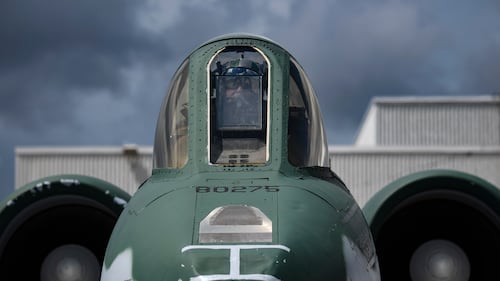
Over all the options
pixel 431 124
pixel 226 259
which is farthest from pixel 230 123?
pixel 431 124

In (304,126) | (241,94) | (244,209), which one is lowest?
(244,209)

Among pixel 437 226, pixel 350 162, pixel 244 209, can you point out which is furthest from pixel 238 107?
pixel 350 162

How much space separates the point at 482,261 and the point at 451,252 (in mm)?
339

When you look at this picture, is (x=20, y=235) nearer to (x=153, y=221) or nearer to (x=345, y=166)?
(x=153, y=221)

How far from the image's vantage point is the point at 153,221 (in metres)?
6.75

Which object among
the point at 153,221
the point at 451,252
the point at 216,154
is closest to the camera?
the point at 153,221

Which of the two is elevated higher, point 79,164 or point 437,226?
point 79,164

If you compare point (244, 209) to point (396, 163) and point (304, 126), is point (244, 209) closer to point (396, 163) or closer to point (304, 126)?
point (304, 126)

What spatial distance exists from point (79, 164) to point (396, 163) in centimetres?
940

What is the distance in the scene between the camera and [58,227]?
994 cm

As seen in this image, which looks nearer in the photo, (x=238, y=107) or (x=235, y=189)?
(x=235, y=189)

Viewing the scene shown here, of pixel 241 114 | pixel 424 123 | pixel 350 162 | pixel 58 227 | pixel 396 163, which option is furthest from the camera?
pixel 424 123

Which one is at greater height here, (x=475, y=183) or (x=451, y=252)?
(x=475, y=183)

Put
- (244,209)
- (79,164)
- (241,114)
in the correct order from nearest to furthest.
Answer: (244,209)
(241,114)
(79,164)
